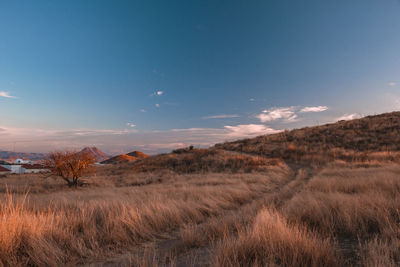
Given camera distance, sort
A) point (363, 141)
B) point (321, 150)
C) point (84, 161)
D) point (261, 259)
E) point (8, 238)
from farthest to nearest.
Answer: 1. point (363, 141)
2. point (321, 150)
3. point (84, 161)
4. point (8, 238)
5. point (261, 259)

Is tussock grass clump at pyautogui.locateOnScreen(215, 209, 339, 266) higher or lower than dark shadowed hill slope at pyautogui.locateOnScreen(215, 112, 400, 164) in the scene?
lower

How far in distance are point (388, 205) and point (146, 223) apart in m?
5.24

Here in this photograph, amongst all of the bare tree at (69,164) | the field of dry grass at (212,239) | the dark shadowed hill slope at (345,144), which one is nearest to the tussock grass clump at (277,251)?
the field of dry grass at (212,239)

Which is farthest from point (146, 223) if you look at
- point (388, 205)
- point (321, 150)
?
point (321, 150)

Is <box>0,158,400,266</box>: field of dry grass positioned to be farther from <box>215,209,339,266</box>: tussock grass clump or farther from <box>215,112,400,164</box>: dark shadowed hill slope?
<box>215,112,400,164</box>: dark shadowed hill slope

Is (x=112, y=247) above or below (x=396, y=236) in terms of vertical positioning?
below

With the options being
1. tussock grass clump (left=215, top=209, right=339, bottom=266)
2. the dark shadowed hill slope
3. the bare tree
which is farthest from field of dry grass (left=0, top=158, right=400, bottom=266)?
the dark shadowed hill slope

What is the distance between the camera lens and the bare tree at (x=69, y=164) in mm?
16172

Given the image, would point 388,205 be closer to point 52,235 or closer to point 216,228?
point 216,228

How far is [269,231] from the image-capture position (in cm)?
273

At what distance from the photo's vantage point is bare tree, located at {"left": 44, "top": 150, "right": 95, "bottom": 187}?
53.1ft

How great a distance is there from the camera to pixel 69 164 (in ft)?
54.5

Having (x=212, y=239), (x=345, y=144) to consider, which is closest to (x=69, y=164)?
(x=212, y=239)

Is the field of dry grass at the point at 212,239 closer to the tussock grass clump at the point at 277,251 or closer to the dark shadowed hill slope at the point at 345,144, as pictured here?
the tussock grass clump at the point at 277,251
